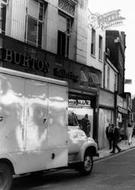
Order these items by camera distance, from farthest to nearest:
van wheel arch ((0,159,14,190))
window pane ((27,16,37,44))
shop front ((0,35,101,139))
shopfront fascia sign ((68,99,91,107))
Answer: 1. shopfront fascia sign ((68,99,91,107))
2. window pane ((27,16,37,44))
3. shop front ((0,35,101,139))
4. van wheel arch ((0,159,14,190))

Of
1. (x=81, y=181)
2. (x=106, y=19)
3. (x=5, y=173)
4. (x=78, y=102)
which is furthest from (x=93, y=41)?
(x=5, y=173)

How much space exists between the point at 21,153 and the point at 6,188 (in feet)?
2.74

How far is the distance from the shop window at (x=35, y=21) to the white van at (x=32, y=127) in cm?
834

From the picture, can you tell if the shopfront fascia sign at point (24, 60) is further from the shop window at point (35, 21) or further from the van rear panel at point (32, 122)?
the van rear panel at point (32, 122)

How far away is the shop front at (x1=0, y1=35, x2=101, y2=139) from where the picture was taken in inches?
678

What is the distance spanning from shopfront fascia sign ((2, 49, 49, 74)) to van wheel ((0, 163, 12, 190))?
7.78m

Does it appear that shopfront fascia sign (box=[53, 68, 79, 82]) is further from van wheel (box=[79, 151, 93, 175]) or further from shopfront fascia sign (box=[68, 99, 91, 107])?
van wheel (box=[79, 151, 93, 175])

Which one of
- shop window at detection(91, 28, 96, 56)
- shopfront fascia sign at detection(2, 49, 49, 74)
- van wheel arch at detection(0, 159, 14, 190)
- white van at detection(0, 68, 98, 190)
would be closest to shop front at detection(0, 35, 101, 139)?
shopfront fascia sign at detection(2, 49, 49, 74)

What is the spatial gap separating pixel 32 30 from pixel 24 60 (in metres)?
2.52

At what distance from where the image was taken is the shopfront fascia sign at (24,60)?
1673cm

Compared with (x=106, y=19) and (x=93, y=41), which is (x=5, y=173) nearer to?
(x=93, y=41)

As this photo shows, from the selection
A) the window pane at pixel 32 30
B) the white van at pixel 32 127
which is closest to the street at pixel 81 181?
the white van at pixel 32 127

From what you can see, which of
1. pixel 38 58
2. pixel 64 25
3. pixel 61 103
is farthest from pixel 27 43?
pixel 61 103

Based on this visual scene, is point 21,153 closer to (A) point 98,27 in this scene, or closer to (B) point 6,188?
(B) point 6,188
